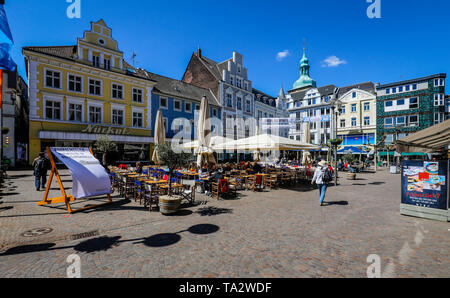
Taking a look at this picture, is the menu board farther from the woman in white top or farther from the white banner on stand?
the white banner on stand

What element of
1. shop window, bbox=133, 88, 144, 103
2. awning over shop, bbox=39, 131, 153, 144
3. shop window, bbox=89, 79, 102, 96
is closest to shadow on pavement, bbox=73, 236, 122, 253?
awning over shop, bbox=39, 131, 153, 144

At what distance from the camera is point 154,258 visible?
4055 millimetres

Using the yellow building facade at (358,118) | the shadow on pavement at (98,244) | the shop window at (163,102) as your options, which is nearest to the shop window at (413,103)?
the yellow building facade at (358,118)

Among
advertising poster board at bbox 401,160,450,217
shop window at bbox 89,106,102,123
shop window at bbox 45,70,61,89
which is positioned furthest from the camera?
shop window at bbox 89,106,102,123

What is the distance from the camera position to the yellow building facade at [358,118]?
137ft

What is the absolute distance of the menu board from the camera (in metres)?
6.51

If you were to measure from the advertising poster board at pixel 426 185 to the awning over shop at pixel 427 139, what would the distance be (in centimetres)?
78

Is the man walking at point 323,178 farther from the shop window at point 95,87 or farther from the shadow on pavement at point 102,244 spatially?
the shop window at point 95,87

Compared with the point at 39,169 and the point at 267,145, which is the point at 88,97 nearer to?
the point at 39,169

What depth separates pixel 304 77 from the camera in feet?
214

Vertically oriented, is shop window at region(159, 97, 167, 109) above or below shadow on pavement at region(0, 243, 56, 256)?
above

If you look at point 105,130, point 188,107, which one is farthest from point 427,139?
point 188,107

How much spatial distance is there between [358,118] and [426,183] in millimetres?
43142

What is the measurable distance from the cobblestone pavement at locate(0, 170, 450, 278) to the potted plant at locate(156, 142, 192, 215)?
0.36m
